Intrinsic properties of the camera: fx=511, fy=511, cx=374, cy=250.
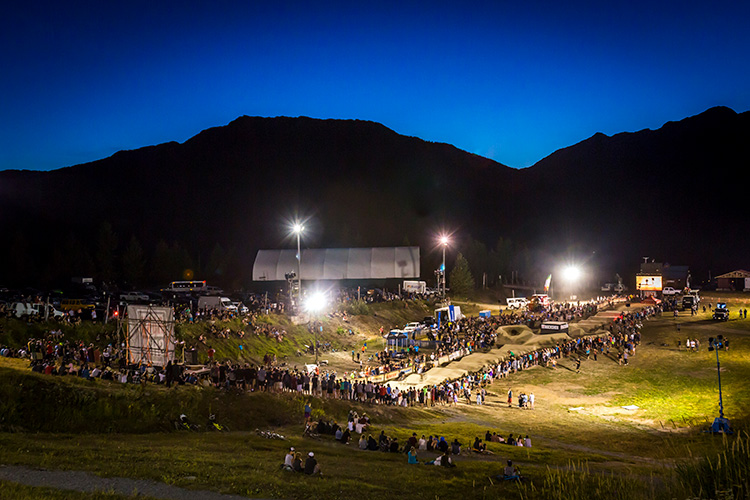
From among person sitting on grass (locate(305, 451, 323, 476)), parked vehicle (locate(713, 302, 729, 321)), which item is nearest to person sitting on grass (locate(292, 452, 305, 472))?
person sitting on grass (locate(305, 451, 323, 476))

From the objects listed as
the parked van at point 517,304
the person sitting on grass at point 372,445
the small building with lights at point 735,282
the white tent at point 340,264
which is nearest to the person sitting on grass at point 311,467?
the person sitting on grass at point 372,445

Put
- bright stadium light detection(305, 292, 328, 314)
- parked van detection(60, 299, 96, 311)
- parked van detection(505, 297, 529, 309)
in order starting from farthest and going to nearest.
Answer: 1. parked van detection(505, 297, 529, 309)
2. bright stadium light detection(305, 292, 328, 314)
3. parked van detection(60, 299, 96, 311)

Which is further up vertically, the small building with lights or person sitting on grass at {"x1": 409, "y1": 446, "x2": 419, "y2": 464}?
the small building with lights

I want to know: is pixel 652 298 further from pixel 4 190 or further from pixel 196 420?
pixel 4 190

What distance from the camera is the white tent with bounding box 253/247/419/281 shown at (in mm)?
85750

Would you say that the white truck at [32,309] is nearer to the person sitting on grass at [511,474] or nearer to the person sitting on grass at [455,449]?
the person sitting on grass at [455,449]

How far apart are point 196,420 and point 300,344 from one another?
1012 inches

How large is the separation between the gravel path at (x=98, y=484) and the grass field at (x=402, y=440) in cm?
39

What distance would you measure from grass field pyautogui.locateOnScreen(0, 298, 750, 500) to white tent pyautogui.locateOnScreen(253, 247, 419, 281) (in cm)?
5008

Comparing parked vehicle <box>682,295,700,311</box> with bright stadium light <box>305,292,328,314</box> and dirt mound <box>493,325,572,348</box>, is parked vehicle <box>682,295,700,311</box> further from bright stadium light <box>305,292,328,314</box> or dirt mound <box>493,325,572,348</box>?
bright stadium light <box>305,292,328,314</box>

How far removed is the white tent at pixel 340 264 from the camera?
8575cm

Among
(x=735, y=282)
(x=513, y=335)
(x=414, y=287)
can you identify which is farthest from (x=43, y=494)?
(x=735, y=282)

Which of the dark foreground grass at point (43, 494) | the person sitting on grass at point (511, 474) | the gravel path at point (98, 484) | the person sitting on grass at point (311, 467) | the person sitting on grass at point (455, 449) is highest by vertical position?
the dark foreground grass at point (43, 494)

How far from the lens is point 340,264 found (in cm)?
8775
